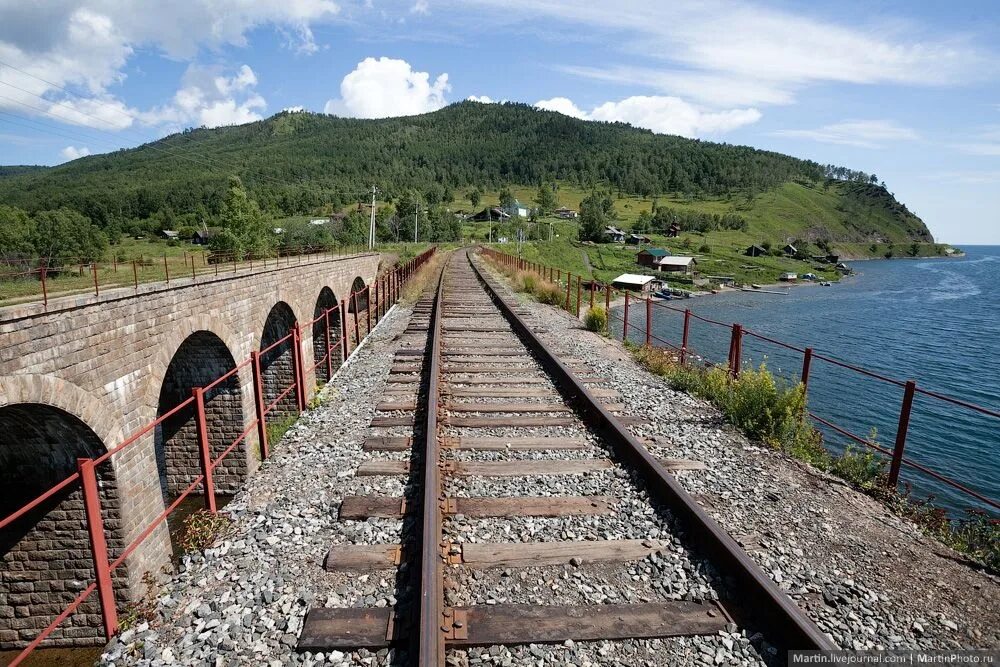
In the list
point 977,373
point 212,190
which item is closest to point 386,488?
point 977,373

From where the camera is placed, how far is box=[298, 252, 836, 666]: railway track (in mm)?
3094

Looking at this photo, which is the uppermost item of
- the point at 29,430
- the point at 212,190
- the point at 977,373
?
the point at 212,190

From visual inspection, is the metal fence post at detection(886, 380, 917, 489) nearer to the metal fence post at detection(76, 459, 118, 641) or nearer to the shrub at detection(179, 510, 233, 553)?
the shrub at detection(179, 510, 233, 553)

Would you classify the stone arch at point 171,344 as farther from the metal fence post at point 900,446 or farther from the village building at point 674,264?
the village building at point 674,264

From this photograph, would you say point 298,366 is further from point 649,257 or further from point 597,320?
point 649,257

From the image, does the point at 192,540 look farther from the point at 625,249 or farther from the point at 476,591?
the point at 625,249

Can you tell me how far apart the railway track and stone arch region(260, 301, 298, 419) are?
929 cm

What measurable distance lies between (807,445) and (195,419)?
1190 cm

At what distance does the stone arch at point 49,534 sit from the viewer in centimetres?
707

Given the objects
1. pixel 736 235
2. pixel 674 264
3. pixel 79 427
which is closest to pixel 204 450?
pixel 79 427

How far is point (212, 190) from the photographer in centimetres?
11619

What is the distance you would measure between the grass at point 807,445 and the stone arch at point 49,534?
8.33 metres

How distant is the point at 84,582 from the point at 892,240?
206618mm

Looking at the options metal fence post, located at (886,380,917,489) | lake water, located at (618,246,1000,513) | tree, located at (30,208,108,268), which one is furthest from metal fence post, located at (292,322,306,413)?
tree, located at (30,208,108,268)
